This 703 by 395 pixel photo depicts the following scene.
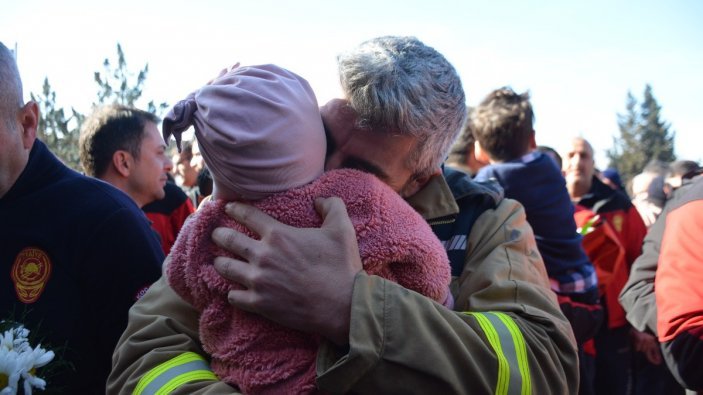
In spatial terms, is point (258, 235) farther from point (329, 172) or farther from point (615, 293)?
point (615, 293)

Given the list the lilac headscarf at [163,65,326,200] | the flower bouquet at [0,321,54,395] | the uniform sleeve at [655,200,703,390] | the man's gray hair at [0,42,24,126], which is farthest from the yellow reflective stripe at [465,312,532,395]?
the man's gray hair at [0,42,24,126]

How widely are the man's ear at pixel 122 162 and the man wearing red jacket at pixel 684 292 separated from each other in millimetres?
3478

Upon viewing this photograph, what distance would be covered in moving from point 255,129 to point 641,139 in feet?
212

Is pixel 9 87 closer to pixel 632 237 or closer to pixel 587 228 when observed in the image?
pixel 587 228

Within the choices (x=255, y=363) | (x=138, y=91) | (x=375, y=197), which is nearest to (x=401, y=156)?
(x=375, y=197)

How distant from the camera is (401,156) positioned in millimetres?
1800

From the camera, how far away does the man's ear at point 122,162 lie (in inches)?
181

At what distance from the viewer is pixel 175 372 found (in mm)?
1633

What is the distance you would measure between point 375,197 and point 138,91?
690 centimetres

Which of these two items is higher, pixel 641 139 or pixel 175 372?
pixel 175 372

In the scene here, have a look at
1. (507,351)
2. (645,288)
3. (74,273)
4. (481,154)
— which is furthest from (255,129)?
(481,154)

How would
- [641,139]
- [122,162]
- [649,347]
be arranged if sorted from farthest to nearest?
[641,139]
[649,347]
[122,162]

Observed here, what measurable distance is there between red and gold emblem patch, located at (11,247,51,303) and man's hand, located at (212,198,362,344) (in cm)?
113

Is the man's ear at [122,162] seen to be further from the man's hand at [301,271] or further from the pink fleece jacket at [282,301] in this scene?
the man's hand at [301,271]
